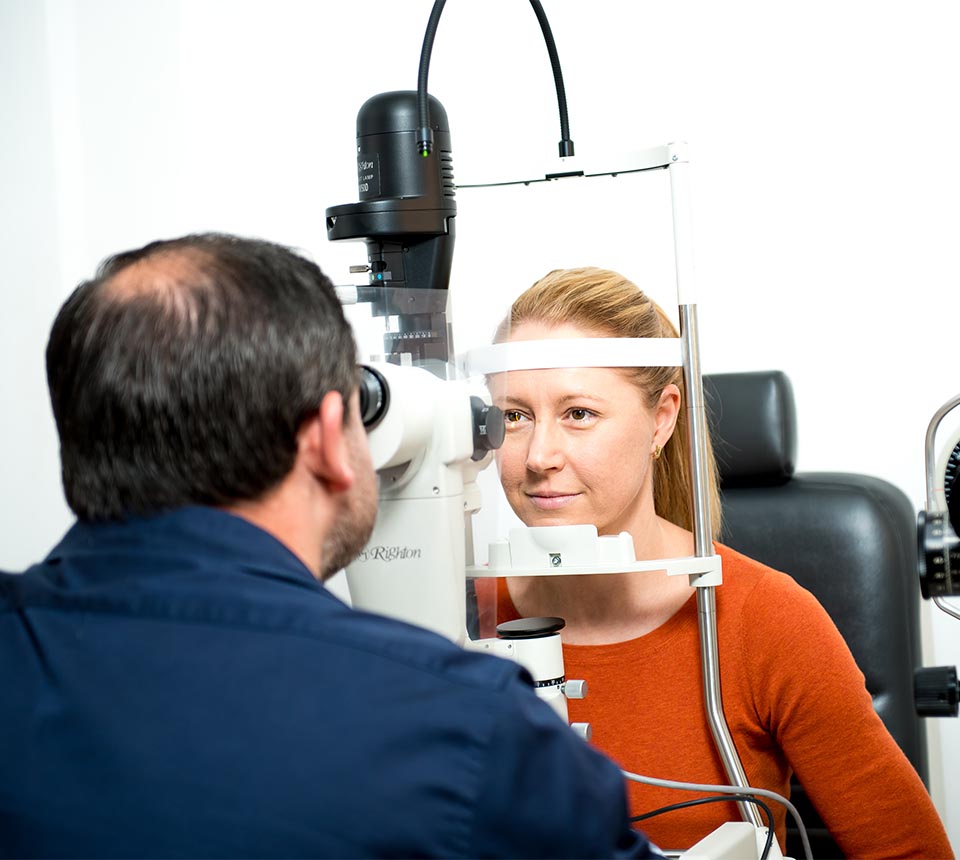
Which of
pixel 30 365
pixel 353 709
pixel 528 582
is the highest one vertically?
pixel 30 365

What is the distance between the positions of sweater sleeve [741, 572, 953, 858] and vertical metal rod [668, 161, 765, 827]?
0.34ft

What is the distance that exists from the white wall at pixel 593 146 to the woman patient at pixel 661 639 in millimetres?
725

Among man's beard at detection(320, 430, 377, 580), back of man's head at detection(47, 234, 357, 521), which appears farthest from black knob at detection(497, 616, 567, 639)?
back of man's head at detection(47, 234, 357, 521)

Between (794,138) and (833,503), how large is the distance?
0.65 m

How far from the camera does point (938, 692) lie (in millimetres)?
802

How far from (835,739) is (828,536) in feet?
1.89

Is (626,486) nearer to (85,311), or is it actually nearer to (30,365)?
(85,311)

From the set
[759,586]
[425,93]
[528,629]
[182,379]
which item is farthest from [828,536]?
[182,379]

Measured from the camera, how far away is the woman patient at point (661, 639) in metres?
1.16

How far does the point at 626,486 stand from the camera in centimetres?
121

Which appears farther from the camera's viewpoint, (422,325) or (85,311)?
(422,325)

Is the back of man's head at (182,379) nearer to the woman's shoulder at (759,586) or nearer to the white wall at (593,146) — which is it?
the woman's shoulder at (759,586)

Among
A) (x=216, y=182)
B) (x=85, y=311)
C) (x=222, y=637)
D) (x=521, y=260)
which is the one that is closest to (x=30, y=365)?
(x=216, y=182)

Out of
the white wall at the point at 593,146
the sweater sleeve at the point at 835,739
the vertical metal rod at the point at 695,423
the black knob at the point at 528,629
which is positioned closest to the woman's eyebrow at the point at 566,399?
the vertical metal rod at the point at 695,423
